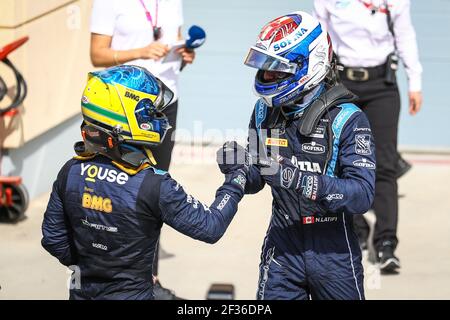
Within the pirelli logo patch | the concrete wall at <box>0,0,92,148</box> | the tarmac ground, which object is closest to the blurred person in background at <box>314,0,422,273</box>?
the tarmac ground

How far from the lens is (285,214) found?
4629 mm

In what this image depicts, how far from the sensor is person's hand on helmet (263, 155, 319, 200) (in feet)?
13.8

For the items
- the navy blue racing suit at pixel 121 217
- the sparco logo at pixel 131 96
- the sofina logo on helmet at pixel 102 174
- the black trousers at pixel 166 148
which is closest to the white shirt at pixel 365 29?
the black trousers at pixel 166 148

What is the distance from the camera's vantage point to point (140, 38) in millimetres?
6047

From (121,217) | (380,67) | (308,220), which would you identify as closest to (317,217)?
(308,220)

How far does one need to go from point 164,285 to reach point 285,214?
88.7 inches

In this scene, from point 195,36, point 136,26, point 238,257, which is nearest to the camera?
point 195,36

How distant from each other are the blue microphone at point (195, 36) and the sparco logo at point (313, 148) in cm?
158

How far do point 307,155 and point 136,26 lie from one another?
6.34 feet

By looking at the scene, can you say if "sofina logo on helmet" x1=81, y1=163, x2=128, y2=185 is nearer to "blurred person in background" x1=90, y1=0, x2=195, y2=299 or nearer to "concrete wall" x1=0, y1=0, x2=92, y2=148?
"blurred person in background" x1=90, y1=0, x2=195, y2=299

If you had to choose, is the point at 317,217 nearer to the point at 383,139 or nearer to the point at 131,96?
the point at 131,96

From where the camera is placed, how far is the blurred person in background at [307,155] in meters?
4.42
